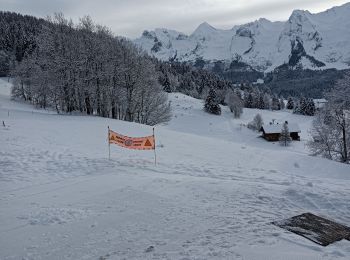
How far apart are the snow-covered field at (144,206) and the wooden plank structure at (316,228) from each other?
37 cm

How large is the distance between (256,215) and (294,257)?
10.3 ft

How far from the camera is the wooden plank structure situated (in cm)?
1025

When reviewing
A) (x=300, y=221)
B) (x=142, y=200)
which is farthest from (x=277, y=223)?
(x=142, y=200)

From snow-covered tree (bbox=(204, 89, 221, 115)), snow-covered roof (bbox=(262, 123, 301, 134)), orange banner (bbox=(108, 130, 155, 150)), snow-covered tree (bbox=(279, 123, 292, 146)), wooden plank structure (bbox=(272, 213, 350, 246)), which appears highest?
snow-covered tree (bbox=(204, 89, 221, 115))

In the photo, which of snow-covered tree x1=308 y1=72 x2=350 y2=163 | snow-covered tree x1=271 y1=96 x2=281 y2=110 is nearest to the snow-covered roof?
snow-covered tree x1=308 y1=72 x2=350 y2=163

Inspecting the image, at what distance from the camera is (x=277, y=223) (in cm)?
1135

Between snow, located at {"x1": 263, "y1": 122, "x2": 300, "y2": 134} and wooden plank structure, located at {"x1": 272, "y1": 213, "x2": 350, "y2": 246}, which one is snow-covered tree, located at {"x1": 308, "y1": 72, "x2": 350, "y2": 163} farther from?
snow, located at {"x1": 263, "y1": 122, "x2": 300, "y2": 134}

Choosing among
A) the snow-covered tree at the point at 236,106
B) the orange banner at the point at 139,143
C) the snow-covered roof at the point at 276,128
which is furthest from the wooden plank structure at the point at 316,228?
the snow-covered tree at the point at 236,106

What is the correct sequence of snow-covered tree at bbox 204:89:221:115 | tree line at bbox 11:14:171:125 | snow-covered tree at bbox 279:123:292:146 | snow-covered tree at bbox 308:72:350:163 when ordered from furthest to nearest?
1. snow-covered tree at bbox 204:89:221:115
2. snow-covered tree at bbox 279:123:292:146
3. tree line at bbox 11:14:171:125
4. snow-covered tree at bbox 308:72:350:163

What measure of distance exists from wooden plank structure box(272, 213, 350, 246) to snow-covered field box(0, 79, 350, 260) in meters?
0.37

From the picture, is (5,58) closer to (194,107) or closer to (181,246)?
(194,107)

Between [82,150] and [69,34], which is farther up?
[69,34]

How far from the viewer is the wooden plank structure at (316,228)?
33.6 ft

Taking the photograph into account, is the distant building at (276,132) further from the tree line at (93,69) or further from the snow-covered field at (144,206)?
the snow-covered field at (144,206)
